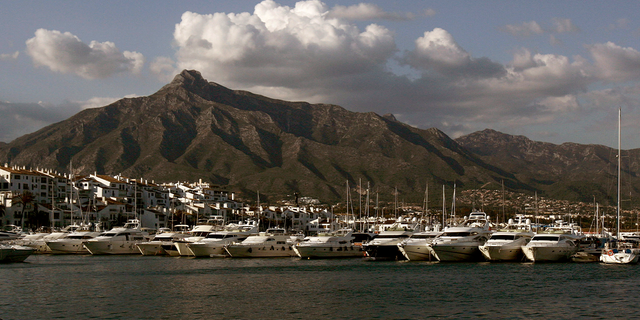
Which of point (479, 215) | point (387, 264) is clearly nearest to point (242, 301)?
point (387, 264)

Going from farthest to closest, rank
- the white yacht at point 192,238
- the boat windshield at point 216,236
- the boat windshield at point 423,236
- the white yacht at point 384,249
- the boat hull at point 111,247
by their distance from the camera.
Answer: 1. the boat hull at point 111,247
2. the white yacht at point 192,238
3. the boat windshield at point 216,236
4. the boat windshield at point 423,236
5. the white yacht at point 384,249

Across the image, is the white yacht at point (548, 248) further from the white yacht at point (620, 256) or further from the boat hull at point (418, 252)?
→ the boat hull at point (418, 252)

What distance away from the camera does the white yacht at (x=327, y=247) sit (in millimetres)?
90125

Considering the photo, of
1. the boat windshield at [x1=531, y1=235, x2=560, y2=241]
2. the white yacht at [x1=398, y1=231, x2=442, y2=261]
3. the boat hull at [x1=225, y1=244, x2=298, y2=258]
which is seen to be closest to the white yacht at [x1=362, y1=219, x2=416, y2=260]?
the white yacht at [x1=398, y1=231, x2=442, y2=261]

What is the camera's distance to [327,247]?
90750 millimetres

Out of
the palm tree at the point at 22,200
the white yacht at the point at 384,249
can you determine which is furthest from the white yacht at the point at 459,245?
the palm tree at the point at 22,200

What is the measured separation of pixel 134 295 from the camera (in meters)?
50.3

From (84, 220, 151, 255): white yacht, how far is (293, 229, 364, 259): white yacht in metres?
30.3

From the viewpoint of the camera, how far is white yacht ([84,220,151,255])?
334 ft

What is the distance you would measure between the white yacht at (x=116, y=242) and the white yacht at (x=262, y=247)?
833 inches

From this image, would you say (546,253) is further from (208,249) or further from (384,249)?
(208,249)

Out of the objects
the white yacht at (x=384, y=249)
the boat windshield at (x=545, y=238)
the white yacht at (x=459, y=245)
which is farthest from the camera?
the white yacht at (x=384, y=249)

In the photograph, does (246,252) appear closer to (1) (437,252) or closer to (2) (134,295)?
(1) (437,252)

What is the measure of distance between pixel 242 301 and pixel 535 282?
26.9 m
